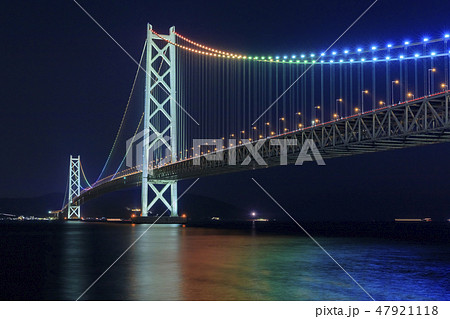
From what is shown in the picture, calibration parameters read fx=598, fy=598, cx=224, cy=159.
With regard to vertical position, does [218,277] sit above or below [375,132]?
below

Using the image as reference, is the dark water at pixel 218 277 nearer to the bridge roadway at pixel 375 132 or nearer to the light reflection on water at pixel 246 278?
the light reflection on water at pixel 246 278

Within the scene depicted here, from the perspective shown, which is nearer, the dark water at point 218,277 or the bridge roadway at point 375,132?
the dark water at point 218,277

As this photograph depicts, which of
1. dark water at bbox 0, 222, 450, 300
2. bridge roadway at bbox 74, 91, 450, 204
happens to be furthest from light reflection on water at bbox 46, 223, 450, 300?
bridge roadway at bbox 74, 91, 450, 204

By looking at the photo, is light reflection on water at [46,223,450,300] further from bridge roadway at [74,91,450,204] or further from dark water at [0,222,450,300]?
bridge roadway at [74,91,450,204]

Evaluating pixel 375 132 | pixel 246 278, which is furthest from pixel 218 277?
pixel 375 132

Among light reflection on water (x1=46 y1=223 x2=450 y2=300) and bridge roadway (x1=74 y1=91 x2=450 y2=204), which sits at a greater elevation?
bridge roadway (x1=74 y1=91 x2=450 y2=204)

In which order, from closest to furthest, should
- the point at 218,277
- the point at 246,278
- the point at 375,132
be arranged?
the point at 246,278 < the point at 218,277 < the point at 375,132

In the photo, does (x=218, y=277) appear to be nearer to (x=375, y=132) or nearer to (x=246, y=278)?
(x=246, y=278)

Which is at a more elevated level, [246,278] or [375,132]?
[375,132]

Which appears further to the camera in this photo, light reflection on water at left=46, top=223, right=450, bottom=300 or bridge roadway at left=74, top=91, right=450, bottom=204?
bridge roadway at left=74, top=91, right=450, bottom=204

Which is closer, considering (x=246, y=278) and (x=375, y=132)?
(x=246, y=278)

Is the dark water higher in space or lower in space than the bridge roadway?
lower

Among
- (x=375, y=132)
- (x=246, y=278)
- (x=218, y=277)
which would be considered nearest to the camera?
(x=246, y=278)

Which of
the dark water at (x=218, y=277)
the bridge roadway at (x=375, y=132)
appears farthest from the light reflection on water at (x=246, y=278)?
the bridge roadway at (x=375, y=132)
